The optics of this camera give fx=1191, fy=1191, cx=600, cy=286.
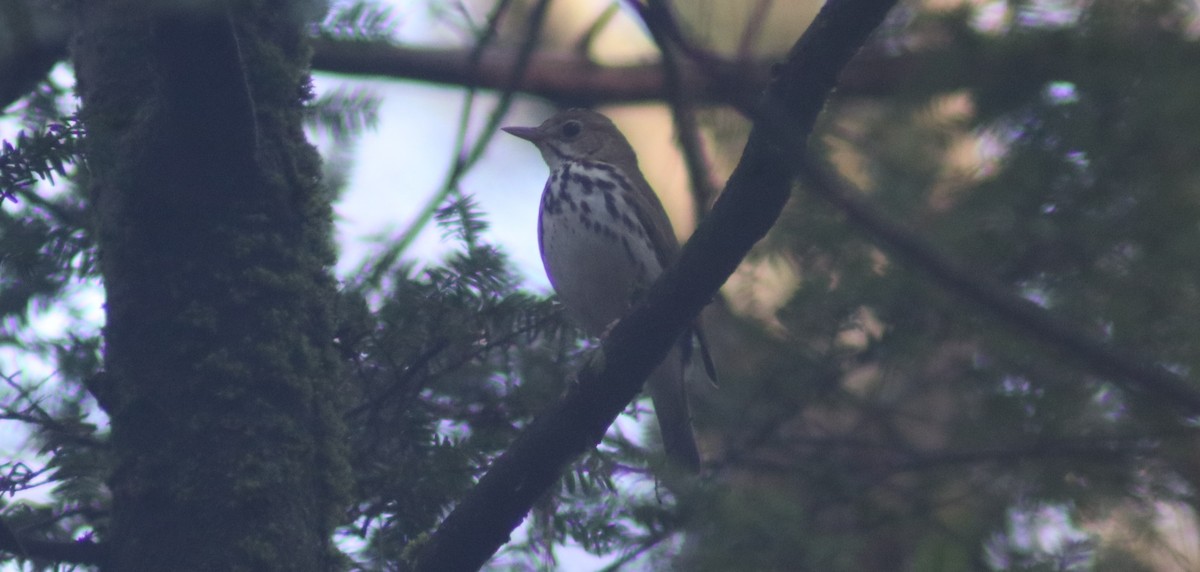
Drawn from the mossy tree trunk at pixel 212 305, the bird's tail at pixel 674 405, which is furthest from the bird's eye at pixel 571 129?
the mossy tree trunk at pixel 212 305

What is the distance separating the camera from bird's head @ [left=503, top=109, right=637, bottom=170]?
15.4 ft

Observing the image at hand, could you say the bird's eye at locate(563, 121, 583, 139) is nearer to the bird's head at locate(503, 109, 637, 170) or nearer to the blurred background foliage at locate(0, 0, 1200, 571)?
the bird's head at locate(503, 109, 637, 170)

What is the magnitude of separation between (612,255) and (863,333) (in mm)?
905

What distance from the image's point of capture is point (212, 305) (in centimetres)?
259

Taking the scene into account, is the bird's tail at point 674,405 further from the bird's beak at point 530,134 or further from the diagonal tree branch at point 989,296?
the diagonal tree branch at point 989,296

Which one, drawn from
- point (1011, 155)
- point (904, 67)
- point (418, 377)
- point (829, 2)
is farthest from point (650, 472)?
point (904, 67)

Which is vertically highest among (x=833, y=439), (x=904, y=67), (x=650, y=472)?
(x=904, y=67)

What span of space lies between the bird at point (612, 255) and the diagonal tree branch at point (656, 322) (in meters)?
1.19

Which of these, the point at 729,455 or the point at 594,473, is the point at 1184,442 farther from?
Result: the point at 594,473

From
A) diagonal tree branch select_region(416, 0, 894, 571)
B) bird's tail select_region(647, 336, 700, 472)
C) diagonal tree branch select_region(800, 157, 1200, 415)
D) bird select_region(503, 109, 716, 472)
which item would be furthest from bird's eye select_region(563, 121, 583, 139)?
diagonal tree branch select_region(800, 157, 1200, 415)

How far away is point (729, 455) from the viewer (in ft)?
12.8

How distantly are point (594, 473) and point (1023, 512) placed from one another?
8.54 ft

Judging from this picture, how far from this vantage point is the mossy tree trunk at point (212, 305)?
2.40 meters

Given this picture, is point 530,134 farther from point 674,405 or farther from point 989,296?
point 989,296
